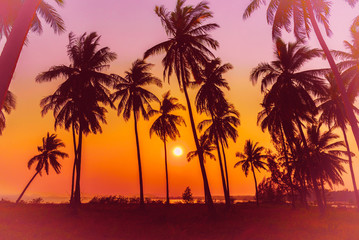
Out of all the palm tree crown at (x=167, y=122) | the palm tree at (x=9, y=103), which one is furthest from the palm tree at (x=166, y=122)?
the palm tree at (x=9, y=103)

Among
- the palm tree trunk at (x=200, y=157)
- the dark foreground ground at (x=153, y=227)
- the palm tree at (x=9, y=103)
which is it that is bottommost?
the dark foreground ground at (x=153, y=227)

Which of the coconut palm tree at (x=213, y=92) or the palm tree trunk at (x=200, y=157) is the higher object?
the coconut palm tree at (x=213, y=92)

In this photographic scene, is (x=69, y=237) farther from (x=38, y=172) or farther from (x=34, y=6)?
(x=38, y=172)

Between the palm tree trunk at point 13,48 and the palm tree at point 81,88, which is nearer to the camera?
the palm tree trunk at point 13,48

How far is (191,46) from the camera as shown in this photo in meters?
20.3

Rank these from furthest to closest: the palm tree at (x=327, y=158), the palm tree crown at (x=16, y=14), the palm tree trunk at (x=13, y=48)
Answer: the palm tree at (x=327, y=158) < the palm tree crown at (x=16, y=14) < the palm tree trunk at (x=13, y=48)

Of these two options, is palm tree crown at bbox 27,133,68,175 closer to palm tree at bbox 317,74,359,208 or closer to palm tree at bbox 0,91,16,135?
palm tree at bbox 0,91,16,135

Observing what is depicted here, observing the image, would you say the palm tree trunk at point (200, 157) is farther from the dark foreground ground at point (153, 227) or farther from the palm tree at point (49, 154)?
the palm tree at point (49, 154)

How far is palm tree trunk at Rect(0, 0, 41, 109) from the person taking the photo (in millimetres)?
5235

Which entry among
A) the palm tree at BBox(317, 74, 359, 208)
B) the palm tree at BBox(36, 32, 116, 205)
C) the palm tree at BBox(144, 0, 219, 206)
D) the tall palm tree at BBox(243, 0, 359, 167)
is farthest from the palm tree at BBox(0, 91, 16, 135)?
the palm tree at BBox(317, 74, 359, 208)

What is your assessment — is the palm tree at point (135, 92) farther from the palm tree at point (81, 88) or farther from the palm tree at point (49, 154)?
the palm tree at point (49, 154)

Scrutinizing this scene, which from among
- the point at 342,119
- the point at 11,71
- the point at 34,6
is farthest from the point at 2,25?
the point at 342,119

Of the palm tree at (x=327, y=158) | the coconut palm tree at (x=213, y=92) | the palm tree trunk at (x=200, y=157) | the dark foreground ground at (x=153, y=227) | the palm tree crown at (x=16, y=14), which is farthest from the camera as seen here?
the palm tree at (x=327, y=158)

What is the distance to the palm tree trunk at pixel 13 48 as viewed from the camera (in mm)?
5235
